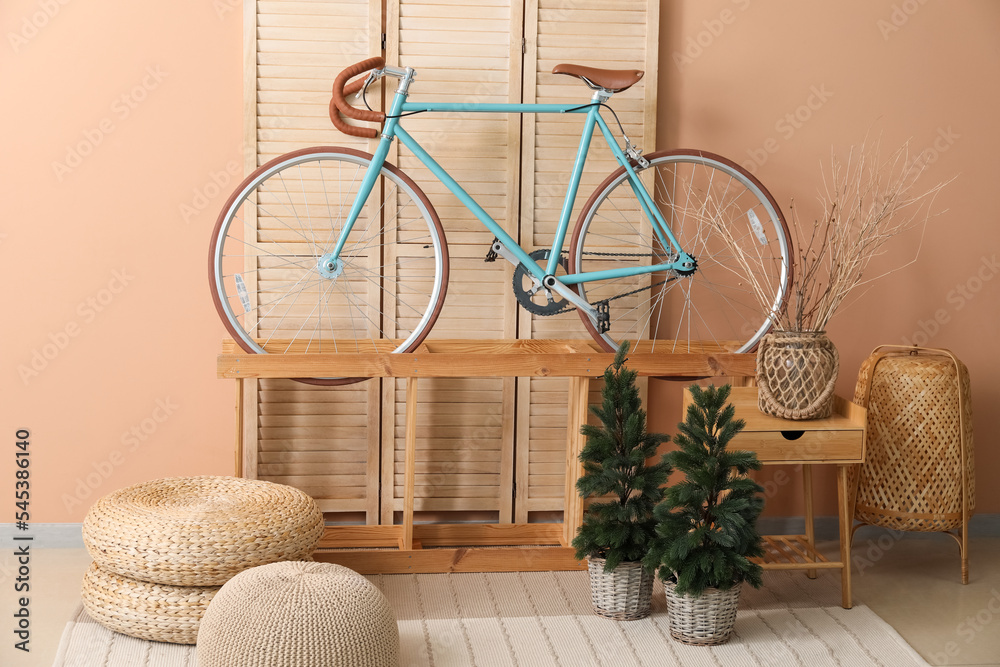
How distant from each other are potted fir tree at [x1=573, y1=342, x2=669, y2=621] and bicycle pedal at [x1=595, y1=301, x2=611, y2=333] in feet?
1.00

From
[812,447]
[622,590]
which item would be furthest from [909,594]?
[622,590]

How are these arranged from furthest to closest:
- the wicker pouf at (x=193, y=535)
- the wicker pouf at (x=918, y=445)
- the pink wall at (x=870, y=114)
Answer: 1. the pink wall at (x=870, y=114)
2. the wicker pouf at (x=918, y=445)
3. the wicker pouf at (x=193, y=535)

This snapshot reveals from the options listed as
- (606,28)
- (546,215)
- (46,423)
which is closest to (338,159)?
(546,215)

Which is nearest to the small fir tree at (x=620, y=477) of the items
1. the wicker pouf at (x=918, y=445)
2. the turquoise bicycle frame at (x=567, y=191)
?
the turquoise bicycle frame at (x=567, y=191)

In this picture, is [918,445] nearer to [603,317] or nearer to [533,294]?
[603,317]

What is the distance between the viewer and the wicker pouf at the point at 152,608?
2.03 metres

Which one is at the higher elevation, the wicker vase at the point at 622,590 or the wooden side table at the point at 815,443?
the wooden side table at the point at 815,443

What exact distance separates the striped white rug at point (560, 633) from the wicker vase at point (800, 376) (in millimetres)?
539

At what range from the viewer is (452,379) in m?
2.74

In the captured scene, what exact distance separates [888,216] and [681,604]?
1.50 m

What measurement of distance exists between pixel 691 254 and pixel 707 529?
0.93 m

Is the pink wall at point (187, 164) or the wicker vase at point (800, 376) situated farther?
the pink wall at point (187, 164)

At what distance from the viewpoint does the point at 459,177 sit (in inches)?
104

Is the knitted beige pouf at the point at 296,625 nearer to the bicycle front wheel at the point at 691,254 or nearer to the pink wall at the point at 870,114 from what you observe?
the bicycle front wheel at the point at 691,254
